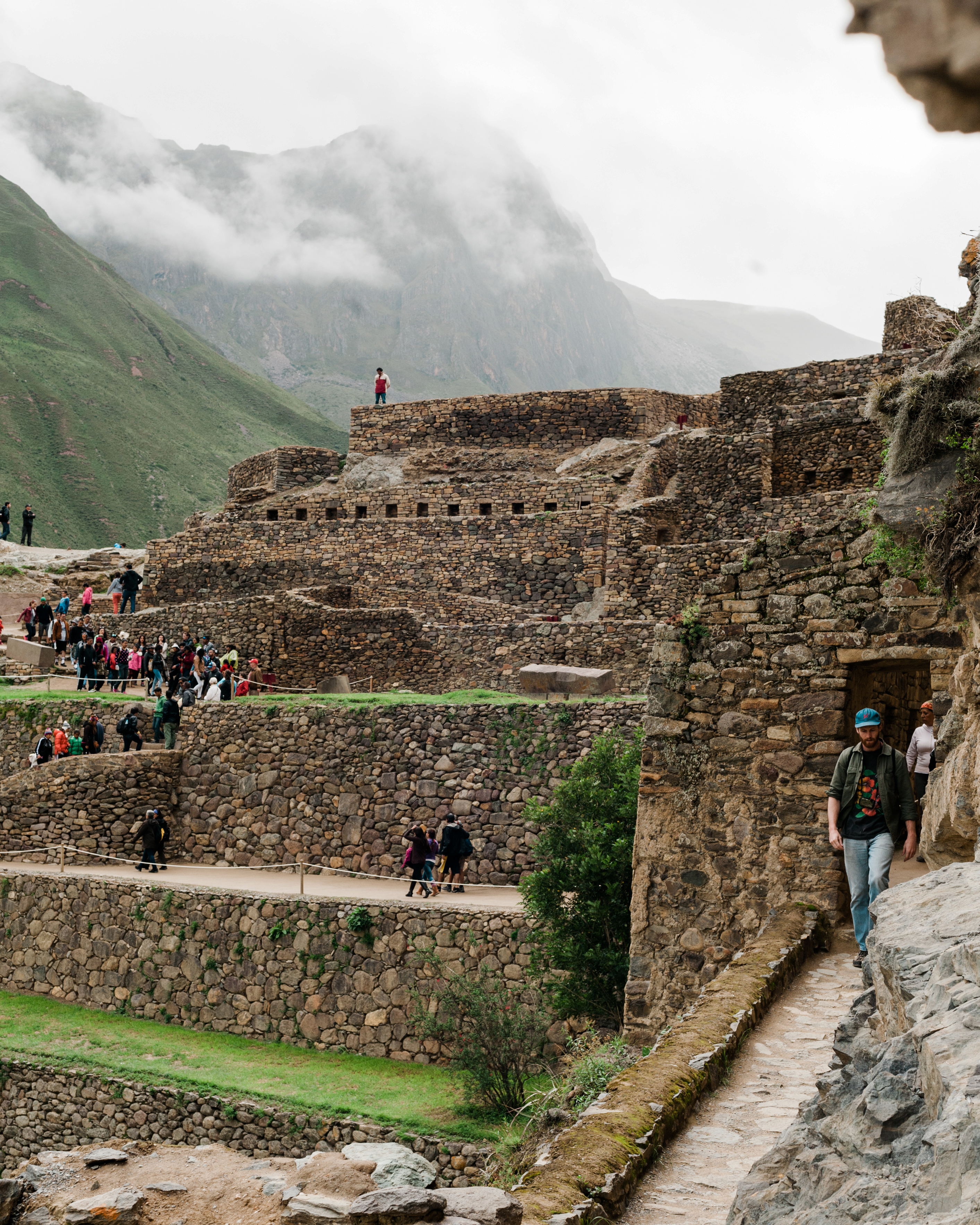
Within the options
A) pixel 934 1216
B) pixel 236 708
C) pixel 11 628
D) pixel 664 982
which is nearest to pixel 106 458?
pixel 11 628

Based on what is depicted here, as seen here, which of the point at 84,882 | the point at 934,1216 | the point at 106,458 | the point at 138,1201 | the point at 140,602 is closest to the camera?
the point at 934,1216

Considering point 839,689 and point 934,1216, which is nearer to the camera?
point 934,1216

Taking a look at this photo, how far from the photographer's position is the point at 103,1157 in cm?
537

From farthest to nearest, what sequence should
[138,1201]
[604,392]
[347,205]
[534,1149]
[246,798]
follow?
[347,205] < [604,392] < [246,798] < [534,1149] < [138,1201]

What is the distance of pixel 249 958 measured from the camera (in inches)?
587

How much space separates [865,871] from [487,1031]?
6.54 meters

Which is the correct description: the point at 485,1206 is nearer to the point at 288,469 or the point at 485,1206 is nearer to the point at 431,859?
the point at 431,859

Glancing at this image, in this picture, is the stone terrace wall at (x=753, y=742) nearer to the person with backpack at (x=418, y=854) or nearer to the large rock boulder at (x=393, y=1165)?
the large rock boulder at (x=393, y=1165)

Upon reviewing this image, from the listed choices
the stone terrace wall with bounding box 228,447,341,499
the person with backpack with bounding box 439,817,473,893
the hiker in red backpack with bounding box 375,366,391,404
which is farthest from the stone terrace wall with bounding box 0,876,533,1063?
the hiker in red backpack with bounding box 375,366,391,404

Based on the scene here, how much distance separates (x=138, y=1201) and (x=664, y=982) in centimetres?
471

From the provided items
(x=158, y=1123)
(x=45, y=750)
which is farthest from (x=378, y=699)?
(x=158, y=1123)

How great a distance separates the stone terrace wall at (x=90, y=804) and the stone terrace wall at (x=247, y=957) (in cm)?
185

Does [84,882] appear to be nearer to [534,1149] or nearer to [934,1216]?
[534,1149]

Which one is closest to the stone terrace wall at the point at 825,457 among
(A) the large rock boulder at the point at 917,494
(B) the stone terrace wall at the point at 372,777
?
(B) the stone terrace wall at the point at 372,777
